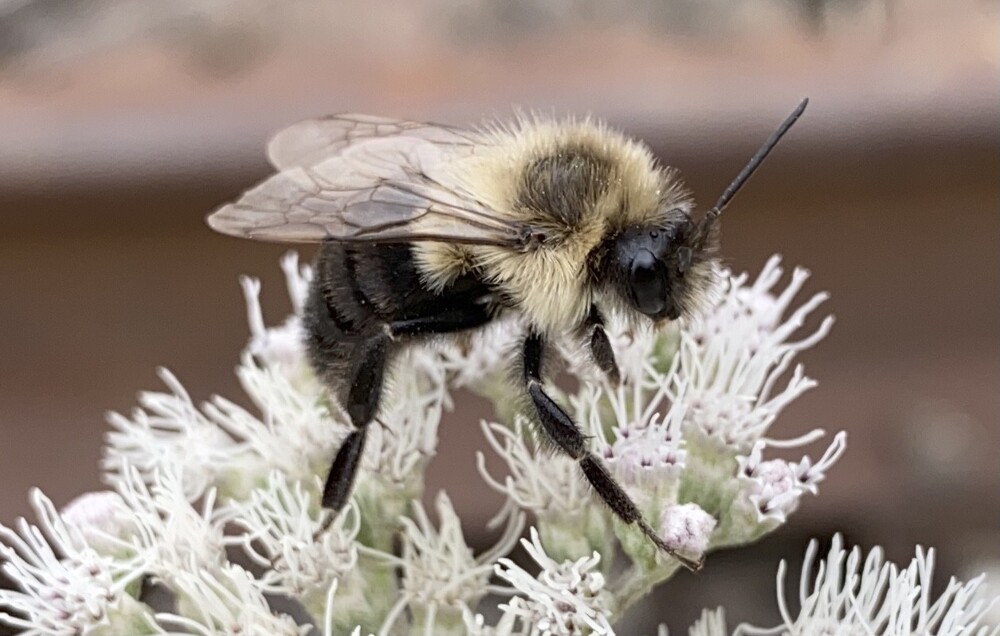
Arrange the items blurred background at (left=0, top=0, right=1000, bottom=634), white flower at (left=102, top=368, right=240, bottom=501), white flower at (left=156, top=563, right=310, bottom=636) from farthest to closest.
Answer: blurred background at (left=0, top=0, right=1000, bottom=634), white flower at (left=102, top=368, right=240, bottom=501), white flower at (left=156, top=563, right=310, bottom=636)

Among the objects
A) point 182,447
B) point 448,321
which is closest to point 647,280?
Answer: point 448,321

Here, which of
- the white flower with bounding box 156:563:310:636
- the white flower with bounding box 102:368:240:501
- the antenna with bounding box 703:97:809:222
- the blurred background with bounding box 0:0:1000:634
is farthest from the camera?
the blurred background with bounding box 0:0:1000:634

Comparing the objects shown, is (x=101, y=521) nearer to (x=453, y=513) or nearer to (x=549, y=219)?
(x=453, y=513)

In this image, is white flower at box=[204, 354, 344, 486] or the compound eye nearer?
the compound eye

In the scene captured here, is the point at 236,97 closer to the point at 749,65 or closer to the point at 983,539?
the point at 749,65

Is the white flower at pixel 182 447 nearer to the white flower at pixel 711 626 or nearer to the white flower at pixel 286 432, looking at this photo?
the white flower at pixel 286 432

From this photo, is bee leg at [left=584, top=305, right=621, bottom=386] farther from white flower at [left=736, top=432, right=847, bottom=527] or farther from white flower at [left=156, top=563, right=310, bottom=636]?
white flower at [left=156, top=563, right=310, bottom=636]

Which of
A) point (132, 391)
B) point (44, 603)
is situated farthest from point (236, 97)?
point (44, 603)

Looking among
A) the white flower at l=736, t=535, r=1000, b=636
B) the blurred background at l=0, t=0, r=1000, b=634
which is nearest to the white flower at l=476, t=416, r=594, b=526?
the white flower at l=736, t=535, r=1000, b=636
